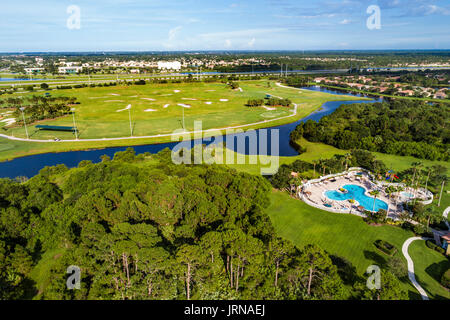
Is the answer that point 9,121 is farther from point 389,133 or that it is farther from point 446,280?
point 446,280

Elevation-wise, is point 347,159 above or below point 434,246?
above

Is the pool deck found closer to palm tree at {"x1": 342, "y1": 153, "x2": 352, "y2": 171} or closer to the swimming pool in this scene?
palm tree at {"x1": 342, "y1": 153, "x2": 352, "y2": 171}

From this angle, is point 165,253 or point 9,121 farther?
point 9,121

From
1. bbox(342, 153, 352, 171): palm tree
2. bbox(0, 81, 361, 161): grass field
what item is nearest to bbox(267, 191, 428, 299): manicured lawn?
bbox(342, 153, 352, 171): palm tree

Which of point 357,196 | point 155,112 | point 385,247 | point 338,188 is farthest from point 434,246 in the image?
point 155,112
